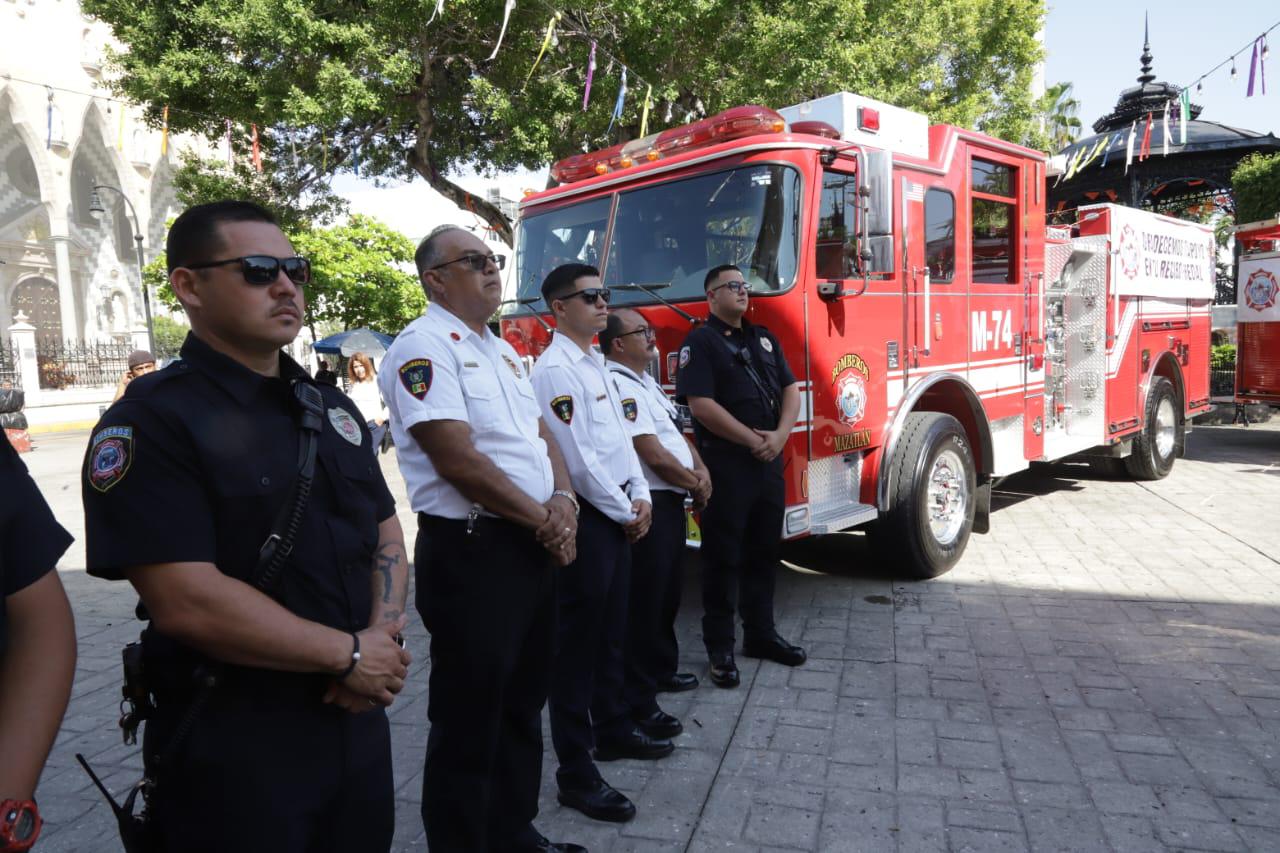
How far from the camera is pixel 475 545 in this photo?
2363mm

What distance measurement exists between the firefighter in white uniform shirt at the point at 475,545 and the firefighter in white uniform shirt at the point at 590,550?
0.41m

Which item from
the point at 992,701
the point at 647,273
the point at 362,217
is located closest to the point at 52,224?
the point at 362,217

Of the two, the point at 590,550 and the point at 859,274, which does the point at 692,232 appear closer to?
the point at 859,274

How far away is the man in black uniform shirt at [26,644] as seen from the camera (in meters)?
1.31

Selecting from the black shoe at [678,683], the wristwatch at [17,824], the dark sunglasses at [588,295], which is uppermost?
the dark sunglasses at [588,295]

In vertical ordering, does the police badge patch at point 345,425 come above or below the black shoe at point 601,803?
above

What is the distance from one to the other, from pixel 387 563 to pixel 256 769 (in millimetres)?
483

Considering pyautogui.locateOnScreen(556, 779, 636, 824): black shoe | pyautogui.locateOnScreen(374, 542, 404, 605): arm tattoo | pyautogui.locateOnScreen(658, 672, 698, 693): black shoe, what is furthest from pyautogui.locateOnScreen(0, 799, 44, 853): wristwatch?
pyautogui.locateOnScreen(658, 672, 698, 693): black shoe

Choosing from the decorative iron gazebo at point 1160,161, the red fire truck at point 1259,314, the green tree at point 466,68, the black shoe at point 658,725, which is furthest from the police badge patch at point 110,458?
the decorative iron gazebo at point 1160,161

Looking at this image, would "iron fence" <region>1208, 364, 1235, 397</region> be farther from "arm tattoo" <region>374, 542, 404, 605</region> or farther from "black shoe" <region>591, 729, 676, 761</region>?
"arm tattoo" <region>374, 542, 404, 605</region>

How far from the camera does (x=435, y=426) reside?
7.63 feet

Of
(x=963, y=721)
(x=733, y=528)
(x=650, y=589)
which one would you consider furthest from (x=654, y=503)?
(x=963, y=721)

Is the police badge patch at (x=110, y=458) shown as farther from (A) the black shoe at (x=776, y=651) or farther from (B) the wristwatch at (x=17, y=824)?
(A) the black shoe at (x=776, y=651)

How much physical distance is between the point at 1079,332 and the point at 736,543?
5.13 metres
